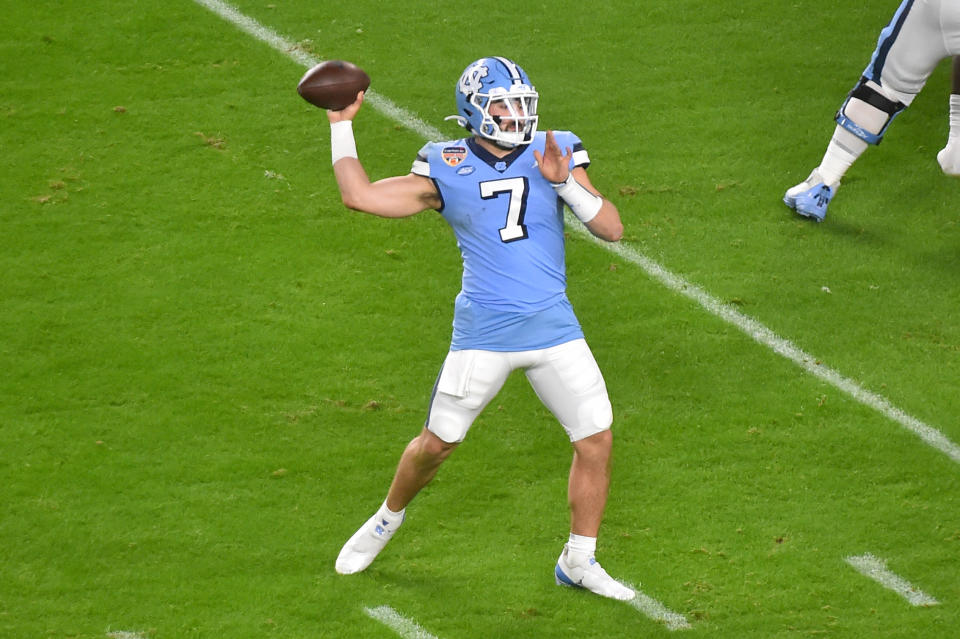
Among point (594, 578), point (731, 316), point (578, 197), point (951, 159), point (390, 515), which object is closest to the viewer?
point (578, 197)

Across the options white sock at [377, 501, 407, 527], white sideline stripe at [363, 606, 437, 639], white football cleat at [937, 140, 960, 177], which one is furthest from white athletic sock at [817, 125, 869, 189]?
white sideline stripe at [363, 606, 437, 639]

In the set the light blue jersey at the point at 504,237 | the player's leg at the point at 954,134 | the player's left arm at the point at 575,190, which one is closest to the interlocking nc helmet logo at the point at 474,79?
the light blue jersey at the point at 504,237

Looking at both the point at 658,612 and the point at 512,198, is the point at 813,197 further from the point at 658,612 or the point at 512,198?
the point at 658,612

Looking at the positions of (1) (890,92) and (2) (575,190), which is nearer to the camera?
(2) (575,190)

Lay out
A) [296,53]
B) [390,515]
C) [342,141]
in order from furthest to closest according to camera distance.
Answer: [296,53] < [390,515] < [342,141]

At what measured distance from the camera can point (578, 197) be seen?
5.17 m

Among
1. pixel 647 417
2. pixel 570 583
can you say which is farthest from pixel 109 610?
pixel 647 417

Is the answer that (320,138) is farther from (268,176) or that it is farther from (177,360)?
(177,360)

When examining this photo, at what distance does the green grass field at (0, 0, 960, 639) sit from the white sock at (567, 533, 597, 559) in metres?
0.20

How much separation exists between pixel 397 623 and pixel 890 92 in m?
4.11

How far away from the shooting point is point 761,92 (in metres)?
8.68

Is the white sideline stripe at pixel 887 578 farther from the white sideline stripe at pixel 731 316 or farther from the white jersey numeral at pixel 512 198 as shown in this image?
the white jersey numeral at pixel 512 198

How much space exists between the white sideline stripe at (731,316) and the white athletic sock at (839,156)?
3.56 ft

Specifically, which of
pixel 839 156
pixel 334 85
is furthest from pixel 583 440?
pixel 839 156
